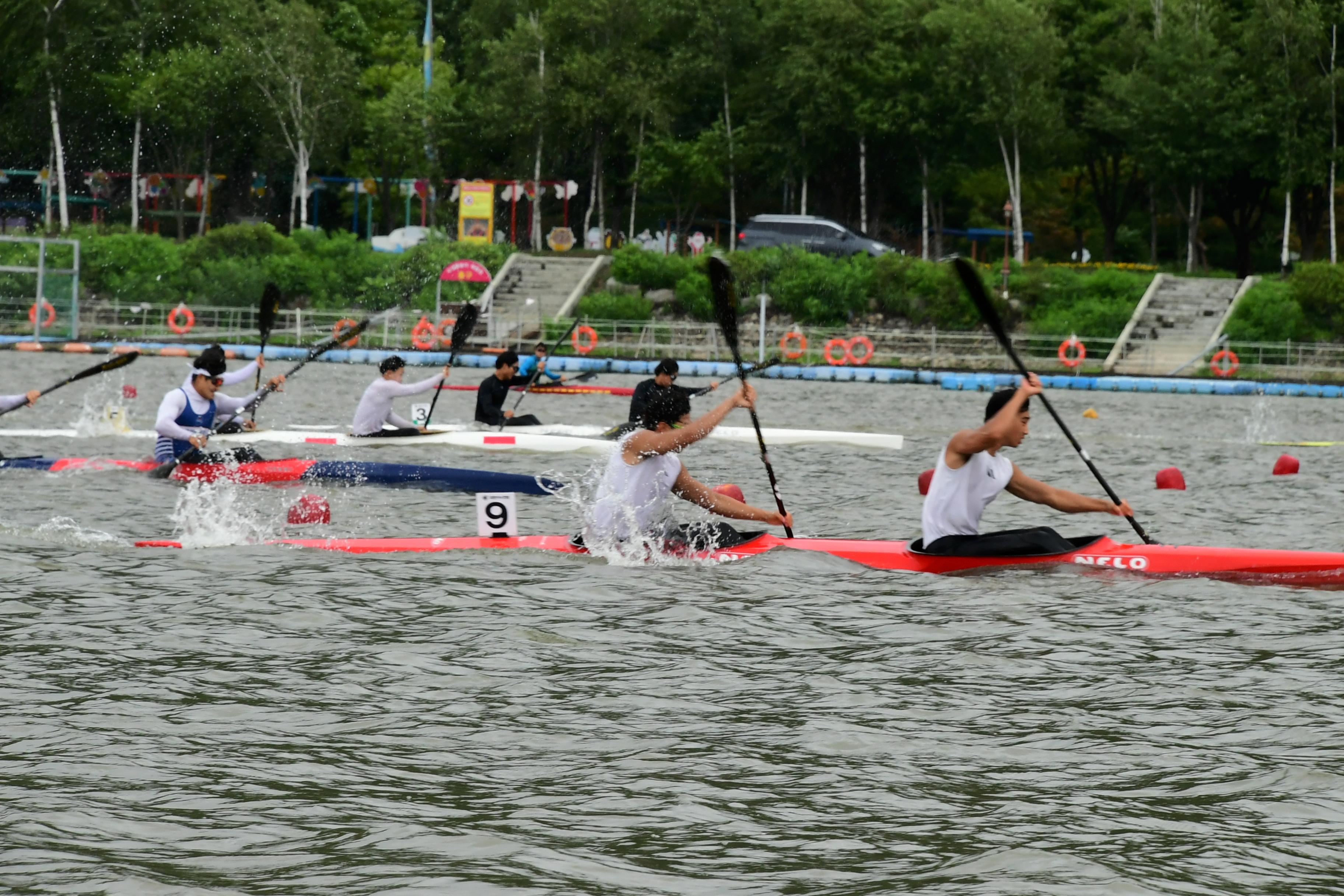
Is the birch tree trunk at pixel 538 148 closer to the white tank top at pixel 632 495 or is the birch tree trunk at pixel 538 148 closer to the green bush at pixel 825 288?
the green bush at pixel 825 288

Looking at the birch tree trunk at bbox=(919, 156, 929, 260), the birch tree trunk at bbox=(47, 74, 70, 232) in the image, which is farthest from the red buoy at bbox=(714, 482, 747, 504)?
the birch tree trunk at bbox=(47, 74, 70, 232)

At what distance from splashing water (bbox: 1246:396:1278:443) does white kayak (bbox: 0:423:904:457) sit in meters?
5.91

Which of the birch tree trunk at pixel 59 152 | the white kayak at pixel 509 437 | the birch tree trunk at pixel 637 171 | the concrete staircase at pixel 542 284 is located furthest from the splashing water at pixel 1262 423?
the birch tree trunk at pixel 59 152

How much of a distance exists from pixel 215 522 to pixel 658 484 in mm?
3870

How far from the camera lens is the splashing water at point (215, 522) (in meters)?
13.0

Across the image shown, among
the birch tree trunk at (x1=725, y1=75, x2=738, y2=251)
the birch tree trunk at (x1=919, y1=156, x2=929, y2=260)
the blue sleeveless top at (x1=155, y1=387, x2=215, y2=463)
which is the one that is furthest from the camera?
the birch tree trunk at (x1=725, y1=75, x2=738, y2=251)

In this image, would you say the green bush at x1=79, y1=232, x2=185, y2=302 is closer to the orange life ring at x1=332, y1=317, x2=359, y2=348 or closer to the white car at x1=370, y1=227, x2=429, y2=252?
the white car at x1=370, y1=227, x2=429, y2=252

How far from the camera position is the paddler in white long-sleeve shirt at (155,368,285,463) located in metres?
16.2

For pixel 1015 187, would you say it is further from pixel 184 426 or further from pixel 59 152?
pixel 184 426

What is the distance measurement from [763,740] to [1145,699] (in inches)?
84.6

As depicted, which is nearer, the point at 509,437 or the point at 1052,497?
the point at 1052,497

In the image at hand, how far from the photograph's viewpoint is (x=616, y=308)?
5019 cm

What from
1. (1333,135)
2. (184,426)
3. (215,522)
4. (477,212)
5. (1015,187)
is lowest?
(215,522)

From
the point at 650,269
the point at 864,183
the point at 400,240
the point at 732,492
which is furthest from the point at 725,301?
the point at 400,240
